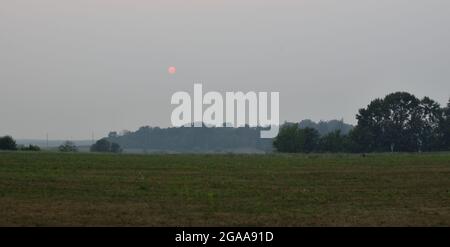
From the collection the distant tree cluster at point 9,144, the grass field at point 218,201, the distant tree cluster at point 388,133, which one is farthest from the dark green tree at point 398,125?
the grass field at point 218,201

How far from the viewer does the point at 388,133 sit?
120 meters

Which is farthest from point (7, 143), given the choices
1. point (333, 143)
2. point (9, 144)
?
point (333, 143)

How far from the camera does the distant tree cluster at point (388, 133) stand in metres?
120

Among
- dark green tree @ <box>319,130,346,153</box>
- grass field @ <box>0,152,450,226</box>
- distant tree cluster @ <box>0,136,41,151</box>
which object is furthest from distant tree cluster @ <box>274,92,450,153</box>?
grass field @ <box>0,152,450,226</box>

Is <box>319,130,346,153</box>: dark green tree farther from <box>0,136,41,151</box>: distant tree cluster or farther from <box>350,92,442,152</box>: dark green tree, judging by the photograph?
<box>0,136,41,151</box>: distant tree cluster

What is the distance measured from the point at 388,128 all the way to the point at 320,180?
295 feet

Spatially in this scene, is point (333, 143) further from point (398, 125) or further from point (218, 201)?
point (218, 201)

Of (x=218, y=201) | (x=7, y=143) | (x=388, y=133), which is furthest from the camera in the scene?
(x=388, y=133)

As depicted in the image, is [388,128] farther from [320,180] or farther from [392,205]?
[392,205]

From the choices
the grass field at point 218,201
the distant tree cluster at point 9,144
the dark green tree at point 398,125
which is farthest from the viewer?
the dark green tree at point 398,125

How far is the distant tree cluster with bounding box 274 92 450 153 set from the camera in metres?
120

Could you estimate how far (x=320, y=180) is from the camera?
3344 centimetres

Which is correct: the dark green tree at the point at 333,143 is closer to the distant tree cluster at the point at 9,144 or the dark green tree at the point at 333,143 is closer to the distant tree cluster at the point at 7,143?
the distant tree cluster at the point at 9,144
